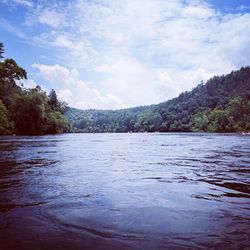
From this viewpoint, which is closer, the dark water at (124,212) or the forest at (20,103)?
the dark water at (124,212)

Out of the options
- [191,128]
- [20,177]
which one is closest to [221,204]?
[20,177]

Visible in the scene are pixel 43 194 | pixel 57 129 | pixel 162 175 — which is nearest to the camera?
pixel 43 194

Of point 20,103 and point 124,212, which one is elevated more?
point 20,103

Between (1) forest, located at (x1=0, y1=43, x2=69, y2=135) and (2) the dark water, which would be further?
(1) forest, located at (x1=0, y1=43, x2=69, y2=135)

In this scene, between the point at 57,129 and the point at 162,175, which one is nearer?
the point at 162,175

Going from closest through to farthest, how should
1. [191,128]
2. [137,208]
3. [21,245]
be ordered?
[21,245] < [137,208] < [191,128]

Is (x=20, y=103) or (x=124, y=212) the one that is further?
(x=20, y=103)

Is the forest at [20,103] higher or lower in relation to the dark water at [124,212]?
higher

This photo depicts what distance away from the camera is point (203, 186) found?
1027 centimetres

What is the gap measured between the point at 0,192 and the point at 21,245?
4.54 m

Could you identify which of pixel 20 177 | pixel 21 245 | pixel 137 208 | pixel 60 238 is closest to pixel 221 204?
pixel 137 208

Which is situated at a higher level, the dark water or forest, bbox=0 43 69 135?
forest, bbox=0 43 69 135

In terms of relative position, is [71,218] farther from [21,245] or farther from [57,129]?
[57,129]

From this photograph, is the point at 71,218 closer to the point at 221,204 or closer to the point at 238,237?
the point at 238,237
